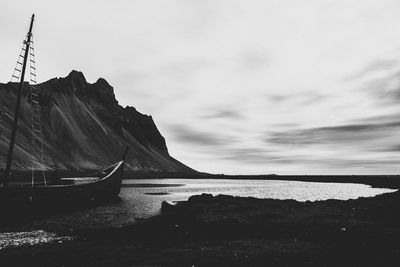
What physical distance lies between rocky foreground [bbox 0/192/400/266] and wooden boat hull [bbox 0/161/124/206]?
10.1 m

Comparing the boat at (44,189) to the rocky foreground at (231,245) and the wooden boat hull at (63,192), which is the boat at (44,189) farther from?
the rocky foreground at (231,245)

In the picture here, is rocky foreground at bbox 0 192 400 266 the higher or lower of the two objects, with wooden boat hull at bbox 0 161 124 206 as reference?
lower

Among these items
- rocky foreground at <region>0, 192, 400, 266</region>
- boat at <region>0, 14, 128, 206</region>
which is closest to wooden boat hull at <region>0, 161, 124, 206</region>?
boat at <region>0, 14, 128, 206</region>

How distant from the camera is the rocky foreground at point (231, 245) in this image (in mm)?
15336

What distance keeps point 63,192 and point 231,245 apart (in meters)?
25.0

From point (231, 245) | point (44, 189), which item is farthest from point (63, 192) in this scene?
point (231, 245)

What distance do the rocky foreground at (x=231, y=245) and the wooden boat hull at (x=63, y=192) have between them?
10.1 metres

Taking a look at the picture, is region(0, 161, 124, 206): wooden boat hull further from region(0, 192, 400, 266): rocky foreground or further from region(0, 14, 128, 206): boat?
region(0, 192, 400, 266): rocky foreground

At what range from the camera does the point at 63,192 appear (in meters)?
37.9

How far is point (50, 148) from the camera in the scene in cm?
16962

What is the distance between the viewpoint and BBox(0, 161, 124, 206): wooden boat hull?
1183 inches

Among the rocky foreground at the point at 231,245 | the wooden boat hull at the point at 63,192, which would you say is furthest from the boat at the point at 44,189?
the rocky foreground at the point at 231,245

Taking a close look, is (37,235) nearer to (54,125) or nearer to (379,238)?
(379,238)

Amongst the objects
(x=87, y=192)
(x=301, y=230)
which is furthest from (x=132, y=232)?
(x=87, y=192)
